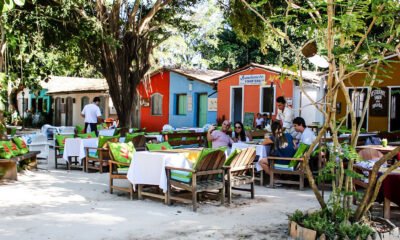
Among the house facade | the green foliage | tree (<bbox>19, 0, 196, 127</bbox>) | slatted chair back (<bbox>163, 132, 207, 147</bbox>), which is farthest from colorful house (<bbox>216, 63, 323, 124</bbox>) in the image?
the green foliage

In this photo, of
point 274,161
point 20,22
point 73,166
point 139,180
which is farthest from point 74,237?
point 20,22

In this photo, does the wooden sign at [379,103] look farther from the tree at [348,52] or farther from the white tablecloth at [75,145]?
the tree at [348,52]

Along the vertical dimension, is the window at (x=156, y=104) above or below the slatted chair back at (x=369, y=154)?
above

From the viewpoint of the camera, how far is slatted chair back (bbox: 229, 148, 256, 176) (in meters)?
7.51

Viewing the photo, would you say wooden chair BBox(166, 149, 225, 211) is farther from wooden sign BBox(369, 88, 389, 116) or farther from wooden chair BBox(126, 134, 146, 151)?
wooden sign BBox(369, 88, 389, 116)

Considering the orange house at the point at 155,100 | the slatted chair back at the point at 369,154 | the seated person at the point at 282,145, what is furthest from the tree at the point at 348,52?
the orange house at the point at 155,100

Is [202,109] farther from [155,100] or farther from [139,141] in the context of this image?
[139,141]

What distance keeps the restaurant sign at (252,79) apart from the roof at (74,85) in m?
10.1

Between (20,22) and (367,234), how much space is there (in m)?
11.0

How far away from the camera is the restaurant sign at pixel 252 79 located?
2015 cm

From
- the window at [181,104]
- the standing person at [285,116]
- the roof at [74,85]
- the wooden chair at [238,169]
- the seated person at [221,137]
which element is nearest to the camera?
the wooden chair at [238,169]

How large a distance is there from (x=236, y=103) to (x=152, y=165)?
14.7 m

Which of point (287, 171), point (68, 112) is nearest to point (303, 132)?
point (287, 171)

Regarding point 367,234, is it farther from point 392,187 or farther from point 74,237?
point 74,237
